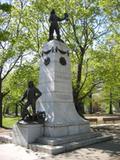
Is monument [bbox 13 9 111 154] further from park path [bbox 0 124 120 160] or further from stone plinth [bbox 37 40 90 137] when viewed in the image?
park path [bbox 0 124 120 160]

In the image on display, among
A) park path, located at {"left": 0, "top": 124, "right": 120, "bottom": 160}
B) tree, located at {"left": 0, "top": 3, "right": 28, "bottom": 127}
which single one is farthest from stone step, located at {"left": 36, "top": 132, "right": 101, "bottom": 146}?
tree, located at {"left": 0, "top": 3, "right": 28, "bottom": 127}

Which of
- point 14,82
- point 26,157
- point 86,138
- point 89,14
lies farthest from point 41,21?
point 26,157

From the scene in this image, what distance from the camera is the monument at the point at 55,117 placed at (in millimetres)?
13304

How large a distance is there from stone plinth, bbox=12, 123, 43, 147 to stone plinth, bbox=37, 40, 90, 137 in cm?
47

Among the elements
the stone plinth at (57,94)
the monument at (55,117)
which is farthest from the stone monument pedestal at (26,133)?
the stone plinth at (57,94)

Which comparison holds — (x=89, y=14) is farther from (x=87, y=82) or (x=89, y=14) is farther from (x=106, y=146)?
(x=106, y=146)

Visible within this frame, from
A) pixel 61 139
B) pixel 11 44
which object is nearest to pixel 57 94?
pixel 61 139

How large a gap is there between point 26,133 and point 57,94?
266cm

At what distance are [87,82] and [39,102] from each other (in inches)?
408

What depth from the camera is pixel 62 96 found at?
15.0 m

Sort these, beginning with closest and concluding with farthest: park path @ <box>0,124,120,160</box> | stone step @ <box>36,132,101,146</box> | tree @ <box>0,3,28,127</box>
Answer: park path @ <box>0,124,120,160</box> → stone step @ <box>36,132,101,146</box> → tree @ <box>0,3,28,127</box>

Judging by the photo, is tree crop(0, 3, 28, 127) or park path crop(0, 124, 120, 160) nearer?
park path crop(0, 124, 120, 160)

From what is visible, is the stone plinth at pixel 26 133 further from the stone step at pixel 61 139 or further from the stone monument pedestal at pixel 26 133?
the stone step at pixel 61 139

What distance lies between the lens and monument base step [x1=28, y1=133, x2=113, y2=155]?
1207 cm
